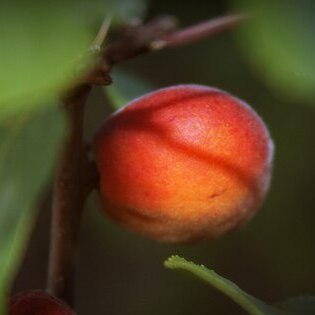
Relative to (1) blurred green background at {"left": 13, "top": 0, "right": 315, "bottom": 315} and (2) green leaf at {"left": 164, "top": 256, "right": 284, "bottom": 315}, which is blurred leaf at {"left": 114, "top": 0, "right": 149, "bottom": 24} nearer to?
(2) green leaf at {"left": 164, "top": 256, "right": 284, "bottom": 315}

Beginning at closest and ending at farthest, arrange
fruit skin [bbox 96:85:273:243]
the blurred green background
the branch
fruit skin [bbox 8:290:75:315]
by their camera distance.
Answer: the branch, fruit skin [bbox 8:290:75:315], fruit skin [bbox 96:85:273:243], the blurred green background

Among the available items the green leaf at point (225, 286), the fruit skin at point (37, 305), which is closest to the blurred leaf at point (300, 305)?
the green leaf at point (225, 286)

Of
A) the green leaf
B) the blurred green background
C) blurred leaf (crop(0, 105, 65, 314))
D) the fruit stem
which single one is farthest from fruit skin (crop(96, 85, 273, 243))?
the blurred green background

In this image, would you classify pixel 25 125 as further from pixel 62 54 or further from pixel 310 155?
pixel 310 155

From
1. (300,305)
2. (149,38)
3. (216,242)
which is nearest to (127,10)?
(149,38)

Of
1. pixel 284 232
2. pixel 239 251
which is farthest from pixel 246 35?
pixel 239 251

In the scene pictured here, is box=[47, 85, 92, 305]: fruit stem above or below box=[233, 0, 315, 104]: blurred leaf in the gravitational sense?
below

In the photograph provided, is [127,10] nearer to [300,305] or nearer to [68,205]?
[68,205]
